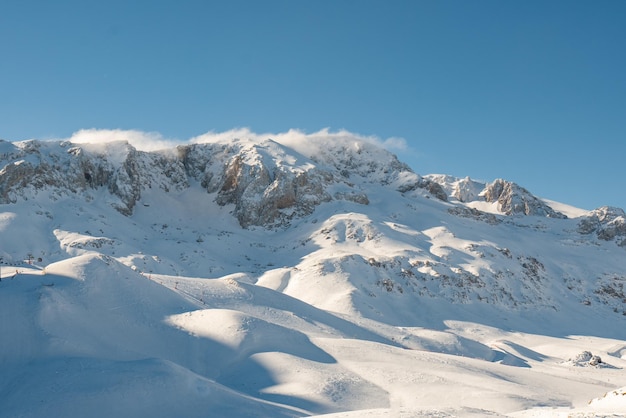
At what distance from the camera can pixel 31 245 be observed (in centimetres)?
5416

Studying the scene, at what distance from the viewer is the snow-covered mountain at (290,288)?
58.7ft

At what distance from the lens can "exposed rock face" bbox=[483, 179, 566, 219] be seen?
101113 millimetres

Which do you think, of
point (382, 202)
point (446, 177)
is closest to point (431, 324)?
point (382, 202)

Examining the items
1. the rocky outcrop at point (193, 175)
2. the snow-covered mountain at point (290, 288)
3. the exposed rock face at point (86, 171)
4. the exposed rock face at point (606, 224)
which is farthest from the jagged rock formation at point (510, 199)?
the exposed rock face at point (86, 171)

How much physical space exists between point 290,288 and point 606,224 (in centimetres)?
6145

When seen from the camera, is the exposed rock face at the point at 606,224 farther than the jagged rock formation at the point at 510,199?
No

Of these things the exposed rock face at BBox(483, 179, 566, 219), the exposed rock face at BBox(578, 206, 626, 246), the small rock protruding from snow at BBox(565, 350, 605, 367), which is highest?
the exposed rock face at BBox(483, 179, 566, 219)

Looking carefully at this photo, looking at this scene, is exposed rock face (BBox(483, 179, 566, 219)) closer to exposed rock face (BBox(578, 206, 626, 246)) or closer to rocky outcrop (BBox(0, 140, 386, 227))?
exposed rock face (BBox(578, 206, 626, 246))

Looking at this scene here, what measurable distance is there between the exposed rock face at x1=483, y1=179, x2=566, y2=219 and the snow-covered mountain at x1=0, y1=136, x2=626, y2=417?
42 centimetres

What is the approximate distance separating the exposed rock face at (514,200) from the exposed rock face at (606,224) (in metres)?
12.0

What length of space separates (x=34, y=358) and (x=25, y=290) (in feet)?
15.3

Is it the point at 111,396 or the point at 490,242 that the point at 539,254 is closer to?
the point at 490,242

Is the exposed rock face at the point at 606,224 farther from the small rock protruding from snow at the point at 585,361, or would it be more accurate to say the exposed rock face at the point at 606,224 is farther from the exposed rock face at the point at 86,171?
the exposed rock face at the point at 86,171

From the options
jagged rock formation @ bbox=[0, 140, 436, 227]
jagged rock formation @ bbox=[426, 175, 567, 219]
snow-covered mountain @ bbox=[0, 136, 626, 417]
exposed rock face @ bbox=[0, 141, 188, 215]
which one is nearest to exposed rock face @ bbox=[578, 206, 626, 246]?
snow-covered mountain @ bbox=[0, 136, 626, 417]
